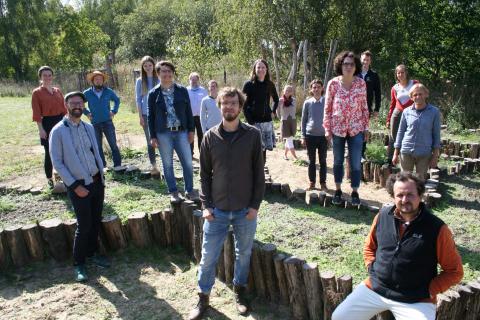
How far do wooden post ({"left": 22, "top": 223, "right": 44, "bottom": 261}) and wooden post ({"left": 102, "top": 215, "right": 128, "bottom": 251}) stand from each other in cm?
71

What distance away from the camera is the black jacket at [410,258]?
294cm

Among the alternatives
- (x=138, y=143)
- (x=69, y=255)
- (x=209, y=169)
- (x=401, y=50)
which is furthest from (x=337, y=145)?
(x=401, y=50)

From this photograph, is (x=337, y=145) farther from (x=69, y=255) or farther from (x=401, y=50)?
(x=401, y=50)

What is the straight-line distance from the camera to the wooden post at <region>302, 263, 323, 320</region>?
3631 mm

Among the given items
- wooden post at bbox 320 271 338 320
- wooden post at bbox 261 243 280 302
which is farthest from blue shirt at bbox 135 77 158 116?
wooden post at bbox 320 271 338 320

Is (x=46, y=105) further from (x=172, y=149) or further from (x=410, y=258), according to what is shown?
(x=410, y=258)

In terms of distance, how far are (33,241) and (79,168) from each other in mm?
1158

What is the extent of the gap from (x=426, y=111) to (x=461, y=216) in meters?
1.40

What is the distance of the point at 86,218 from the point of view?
4453mm

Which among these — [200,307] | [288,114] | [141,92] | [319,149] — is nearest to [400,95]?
[319,149]

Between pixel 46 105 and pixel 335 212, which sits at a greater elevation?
pixel 46 105

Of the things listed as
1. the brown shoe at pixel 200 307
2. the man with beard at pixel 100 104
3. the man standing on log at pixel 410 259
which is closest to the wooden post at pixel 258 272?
the brown shoe at pixel 200 307

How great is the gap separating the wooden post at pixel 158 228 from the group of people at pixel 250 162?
0.38m

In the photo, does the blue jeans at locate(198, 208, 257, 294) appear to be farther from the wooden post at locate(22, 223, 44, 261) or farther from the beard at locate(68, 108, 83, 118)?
the wooden post at locate(22, 223, 44, 261)
